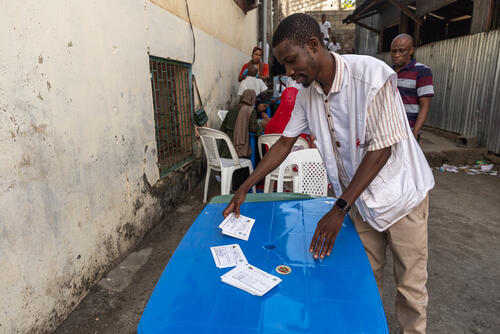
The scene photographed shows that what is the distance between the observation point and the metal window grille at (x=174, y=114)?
434cm

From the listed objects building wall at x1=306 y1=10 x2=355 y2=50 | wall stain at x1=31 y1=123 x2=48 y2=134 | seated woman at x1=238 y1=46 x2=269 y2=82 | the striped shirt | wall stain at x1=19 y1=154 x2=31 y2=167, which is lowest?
wall stain at x1=19 y1=154 x2=31 y2=167

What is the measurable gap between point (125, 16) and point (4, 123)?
174 centimetres

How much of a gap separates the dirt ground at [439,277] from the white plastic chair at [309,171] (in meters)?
0.97

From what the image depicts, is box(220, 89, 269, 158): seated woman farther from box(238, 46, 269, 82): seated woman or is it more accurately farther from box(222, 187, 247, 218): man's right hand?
box(238, 46, 269, 82): seated woman

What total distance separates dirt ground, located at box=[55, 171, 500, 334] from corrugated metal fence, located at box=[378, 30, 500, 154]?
7.99 feet

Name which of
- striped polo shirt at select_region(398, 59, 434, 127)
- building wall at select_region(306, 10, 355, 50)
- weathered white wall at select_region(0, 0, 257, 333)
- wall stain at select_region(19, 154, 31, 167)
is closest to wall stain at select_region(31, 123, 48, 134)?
weathered white wall at select_region(0, 0, 257, 333)

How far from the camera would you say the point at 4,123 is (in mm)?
1810

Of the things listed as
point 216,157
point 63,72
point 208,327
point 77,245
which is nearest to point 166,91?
point 216,157

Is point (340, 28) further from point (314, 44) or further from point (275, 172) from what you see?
point (314, 44)

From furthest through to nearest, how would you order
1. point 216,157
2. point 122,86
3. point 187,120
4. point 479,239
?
point 187,120, point 216,157, point 479,239, point 122,86

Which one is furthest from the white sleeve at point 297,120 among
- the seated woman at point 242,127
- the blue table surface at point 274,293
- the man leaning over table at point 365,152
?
the seated woman at point 242,127

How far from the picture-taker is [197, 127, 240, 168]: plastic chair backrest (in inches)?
163

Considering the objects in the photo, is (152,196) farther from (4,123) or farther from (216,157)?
(4,123)

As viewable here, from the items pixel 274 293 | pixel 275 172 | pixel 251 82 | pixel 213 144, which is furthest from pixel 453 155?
pixel 274 293
